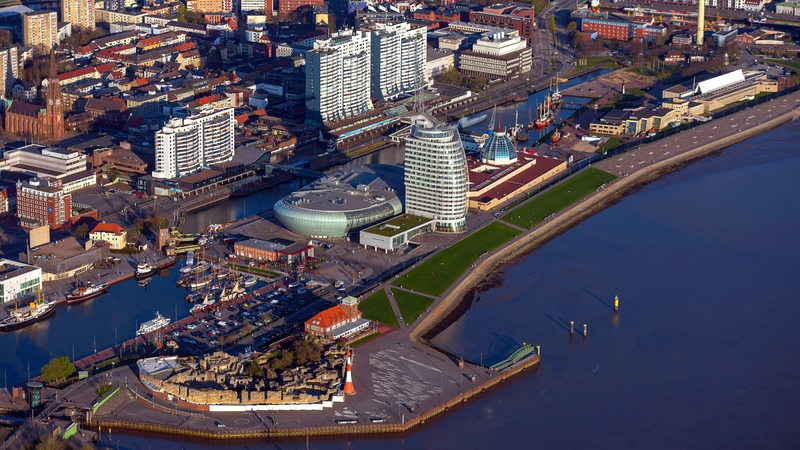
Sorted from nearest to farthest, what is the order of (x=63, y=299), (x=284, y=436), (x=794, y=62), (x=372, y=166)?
1. (x=284, y=436)
2. (x=63, y=299)
3. (x=372, y=166)
4. (x=794, y=62)

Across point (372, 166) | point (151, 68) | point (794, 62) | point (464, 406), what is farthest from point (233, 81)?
point (464, 406)

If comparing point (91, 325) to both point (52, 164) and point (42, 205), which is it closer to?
point (42, 205)

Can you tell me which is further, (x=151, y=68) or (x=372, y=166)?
(x=151, y=68)

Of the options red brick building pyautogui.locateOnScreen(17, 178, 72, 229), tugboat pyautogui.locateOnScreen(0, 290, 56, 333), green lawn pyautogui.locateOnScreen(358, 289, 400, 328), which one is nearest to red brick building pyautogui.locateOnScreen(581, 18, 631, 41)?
red brick building pyautogui.locateOnScreen(17, 178, 72, 229)

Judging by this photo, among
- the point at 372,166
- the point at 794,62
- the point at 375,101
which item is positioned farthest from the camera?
the point at 794,62

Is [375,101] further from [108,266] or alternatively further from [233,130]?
[108,266]

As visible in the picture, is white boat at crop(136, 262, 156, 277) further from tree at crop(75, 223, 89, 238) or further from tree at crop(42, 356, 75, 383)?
tree at crop(42, 356, 75, 383)

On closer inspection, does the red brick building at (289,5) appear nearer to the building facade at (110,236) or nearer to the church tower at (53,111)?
the church tower at (53,111)
